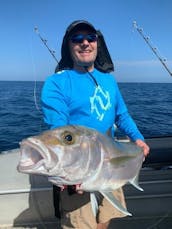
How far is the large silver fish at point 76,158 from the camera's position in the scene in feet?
7.80

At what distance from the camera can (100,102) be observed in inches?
140

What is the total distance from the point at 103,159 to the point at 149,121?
12.4 m

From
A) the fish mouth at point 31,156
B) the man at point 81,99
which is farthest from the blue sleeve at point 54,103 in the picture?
the fish mouth at point 31,156

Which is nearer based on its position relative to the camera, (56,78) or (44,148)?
(44,148)

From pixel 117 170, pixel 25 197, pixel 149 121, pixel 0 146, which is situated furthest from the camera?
pixel 149 121

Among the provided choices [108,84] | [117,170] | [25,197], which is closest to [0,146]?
[25,197]

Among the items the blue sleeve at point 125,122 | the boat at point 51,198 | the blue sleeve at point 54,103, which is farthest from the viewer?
the boat at point 51,198

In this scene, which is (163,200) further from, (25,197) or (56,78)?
(56,78)

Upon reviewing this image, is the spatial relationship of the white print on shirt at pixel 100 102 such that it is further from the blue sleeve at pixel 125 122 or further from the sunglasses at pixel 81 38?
the sunglasses at pixel 81 38

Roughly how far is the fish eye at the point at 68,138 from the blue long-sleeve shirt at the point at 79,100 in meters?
0.56

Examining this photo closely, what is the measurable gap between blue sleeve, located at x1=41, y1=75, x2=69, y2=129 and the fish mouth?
68cm

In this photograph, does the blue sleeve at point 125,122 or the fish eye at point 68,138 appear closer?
the fish eye at point 68,138

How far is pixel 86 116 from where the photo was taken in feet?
11.3

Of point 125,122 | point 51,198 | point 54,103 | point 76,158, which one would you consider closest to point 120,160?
point 76,158
